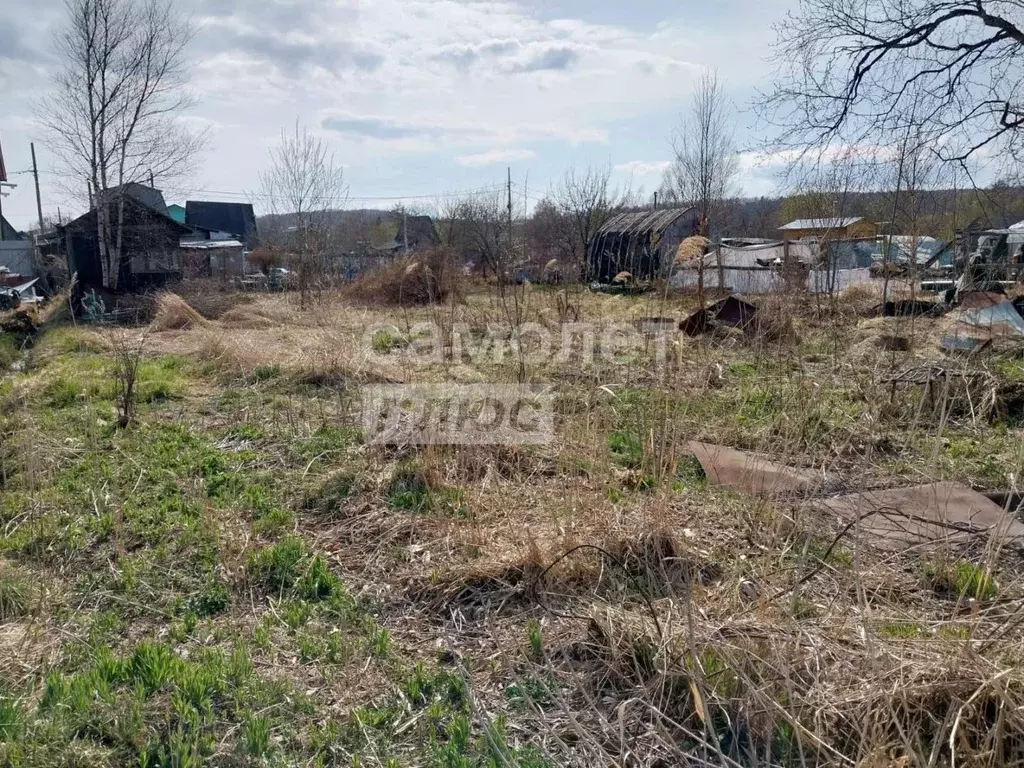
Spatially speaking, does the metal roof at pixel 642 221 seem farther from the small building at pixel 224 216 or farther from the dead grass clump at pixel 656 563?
the small building at pixel 224 216

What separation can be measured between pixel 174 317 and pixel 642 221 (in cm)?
1480

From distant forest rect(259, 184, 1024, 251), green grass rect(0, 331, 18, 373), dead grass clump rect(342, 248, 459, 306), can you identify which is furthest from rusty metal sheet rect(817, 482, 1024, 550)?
dead grass clump rect(342, 248, 459, 306)

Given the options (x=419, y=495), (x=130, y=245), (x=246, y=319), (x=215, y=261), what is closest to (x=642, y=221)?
(x=246, y=319)

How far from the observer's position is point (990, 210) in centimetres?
1004

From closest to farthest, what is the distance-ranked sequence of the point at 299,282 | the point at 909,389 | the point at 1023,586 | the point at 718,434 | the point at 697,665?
the point at 697,665, the point at 1023,586, the point at 718,434, the point at 909,389, the point at 299,282

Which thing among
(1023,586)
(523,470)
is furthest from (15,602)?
(1023,586)

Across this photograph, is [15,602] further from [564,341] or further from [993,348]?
[993,348]

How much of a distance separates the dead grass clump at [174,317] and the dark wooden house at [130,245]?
6450 mm

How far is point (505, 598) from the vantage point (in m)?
2.96

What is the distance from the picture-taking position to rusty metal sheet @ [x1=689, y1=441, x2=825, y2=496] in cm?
367

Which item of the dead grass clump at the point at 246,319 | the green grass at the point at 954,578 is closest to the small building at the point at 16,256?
the dead grass clump at the point at 246,319

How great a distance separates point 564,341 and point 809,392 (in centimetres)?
329

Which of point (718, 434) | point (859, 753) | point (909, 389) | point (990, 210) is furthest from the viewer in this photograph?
point (990, 210)

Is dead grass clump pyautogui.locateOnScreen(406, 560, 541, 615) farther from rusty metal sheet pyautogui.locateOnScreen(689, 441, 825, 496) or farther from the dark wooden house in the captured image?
the dark wooden house
